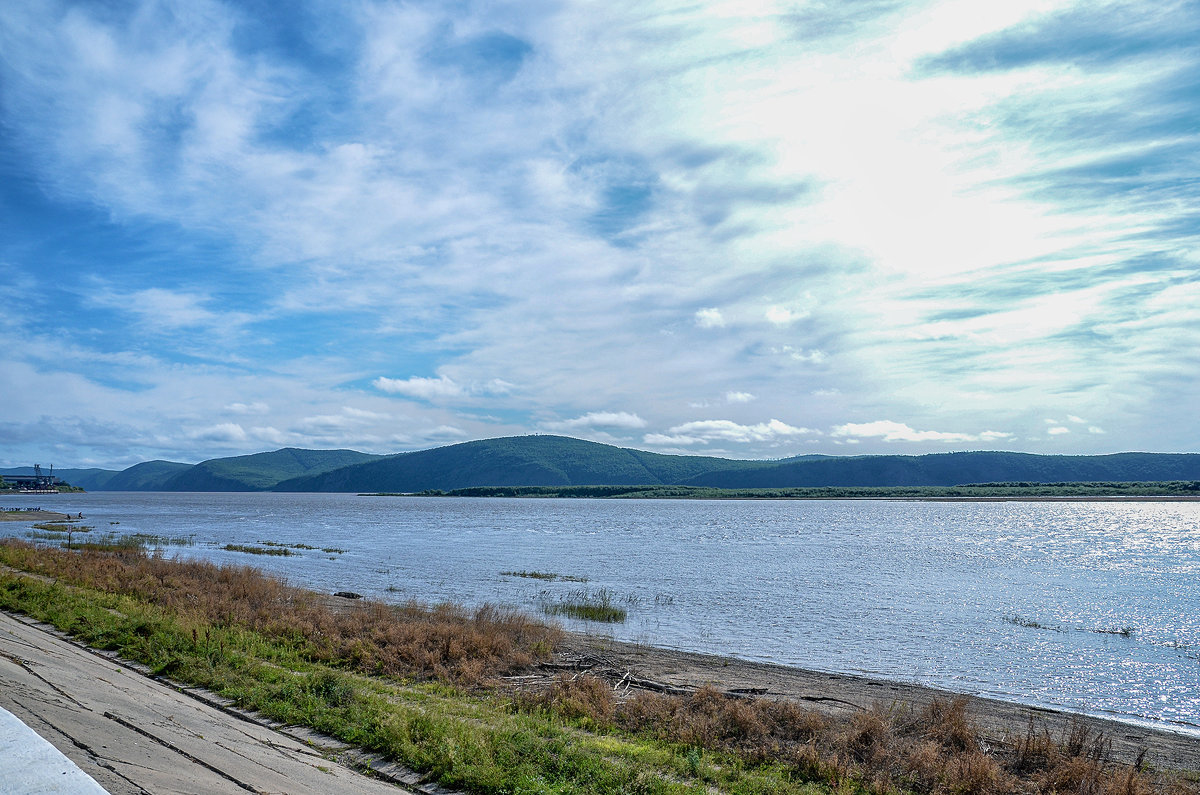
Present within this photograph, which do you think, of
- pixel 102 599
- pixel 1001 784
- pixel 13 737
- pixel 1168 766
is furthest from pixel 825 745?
pixel 102 599

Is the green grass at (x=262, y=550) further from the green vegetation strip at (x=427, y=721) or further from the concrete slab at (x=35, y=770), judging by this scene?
the concrete slab at (x=35, y=770)

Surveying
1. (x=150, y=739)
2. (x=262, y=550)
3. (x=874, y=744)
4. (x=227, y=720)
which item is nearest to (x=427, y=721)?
(x=227, y=720)

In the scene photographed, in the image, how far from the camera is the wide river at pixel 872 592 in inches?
905

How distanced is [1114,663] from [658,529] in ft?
244

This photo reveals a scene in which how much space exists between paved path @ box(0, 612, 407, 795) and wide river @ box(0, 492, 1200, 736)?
16.8m

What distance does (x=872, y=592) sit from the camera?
3969 centimetres

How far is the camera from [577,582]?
42.6 meters

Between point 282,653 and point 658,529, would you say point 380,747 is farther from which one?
point 658,529

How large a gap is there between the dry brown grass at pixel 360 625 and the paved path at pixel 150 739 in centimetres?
555

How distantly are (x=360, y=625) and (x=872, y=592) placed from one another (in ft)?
96.8

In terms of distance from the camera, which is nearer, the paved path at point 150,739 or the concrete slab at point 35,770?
the concrete slab at point 35,770

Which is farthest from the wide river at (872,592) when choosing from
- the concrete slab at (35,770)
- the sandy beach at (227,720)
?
the concrete slab at (35,770)

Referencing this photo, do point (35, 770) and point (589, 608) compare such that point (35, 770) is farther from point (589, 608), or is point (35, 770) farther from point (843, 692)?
point (589, 608)

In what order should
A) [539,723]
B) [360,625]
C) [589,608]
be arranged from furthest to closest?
[589,608]
[360,625]
[539,723]
